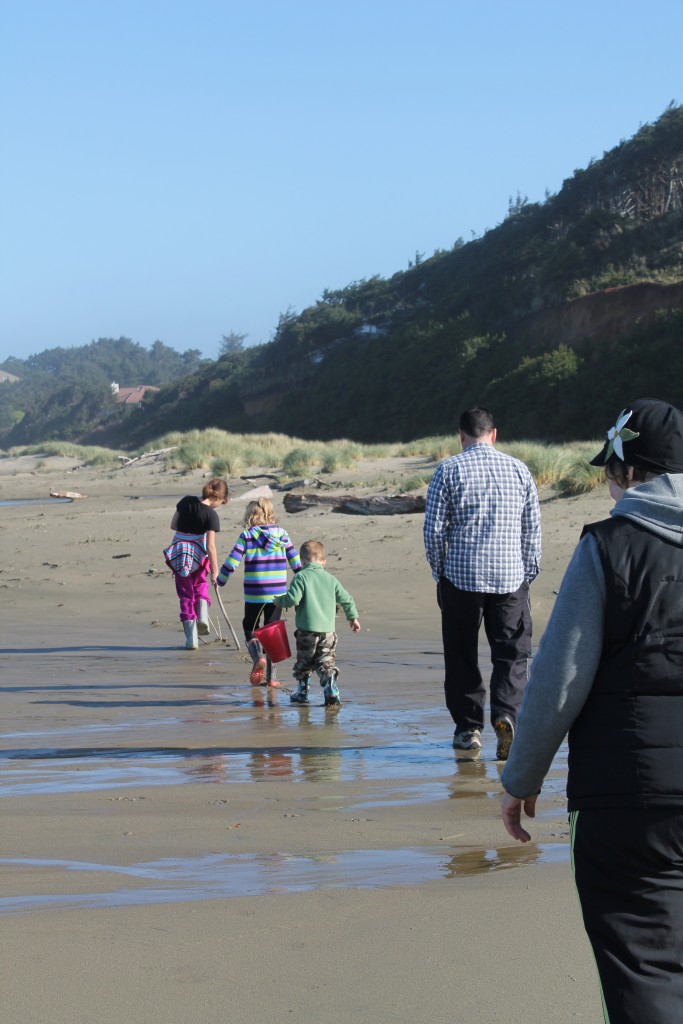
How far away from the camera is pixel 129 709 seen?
8500 mm

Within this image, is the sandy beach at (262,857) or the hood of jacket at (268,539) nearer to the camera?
the sandy beach at (262,857)

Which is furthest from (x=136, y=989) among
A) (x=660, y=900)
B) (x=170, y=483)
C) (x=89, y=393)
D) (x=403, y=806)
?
(x=89, y=393)

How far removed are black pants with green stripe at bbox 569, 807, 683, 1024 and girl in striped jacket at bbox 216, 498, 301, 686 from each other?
21.7ft

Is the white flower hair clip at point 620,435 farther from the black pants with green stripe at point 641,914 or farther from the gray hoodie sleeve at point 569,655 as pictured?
the black pants with green stripe at point 641,914

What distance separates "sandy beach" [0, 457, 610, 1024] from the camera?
3.36m

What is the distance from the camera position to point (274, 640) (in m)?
8.77

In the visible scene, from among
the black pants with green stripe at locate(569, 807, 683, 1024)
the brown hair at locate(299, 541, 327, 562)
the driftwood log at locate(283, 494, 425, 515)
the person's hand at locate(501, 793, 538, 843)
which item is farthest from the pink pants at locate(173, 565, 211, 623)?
the black pants with green stripe at locate(569, 807, 683, 1024)

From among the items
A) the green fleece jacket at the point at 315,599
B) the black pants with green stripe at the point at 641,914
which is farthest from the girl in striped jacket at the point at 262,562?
the black pants with green stripe at the point at 641,914

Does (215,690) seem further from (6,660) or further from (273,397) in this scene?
(273,397)

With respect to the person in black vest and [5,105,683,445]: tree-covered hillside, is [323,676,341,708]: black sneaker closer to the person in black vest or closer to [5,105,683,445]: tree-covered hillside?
the person in black vest

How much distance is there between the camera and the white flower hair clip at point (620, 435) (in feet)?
9.17

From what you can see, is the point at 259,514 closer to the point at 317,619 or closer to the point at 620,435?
the point at 317,619

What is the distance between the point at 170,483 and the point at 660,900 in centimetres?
3200

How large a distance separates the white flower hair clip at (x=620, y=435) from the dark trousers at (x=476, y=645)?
3916 mm
